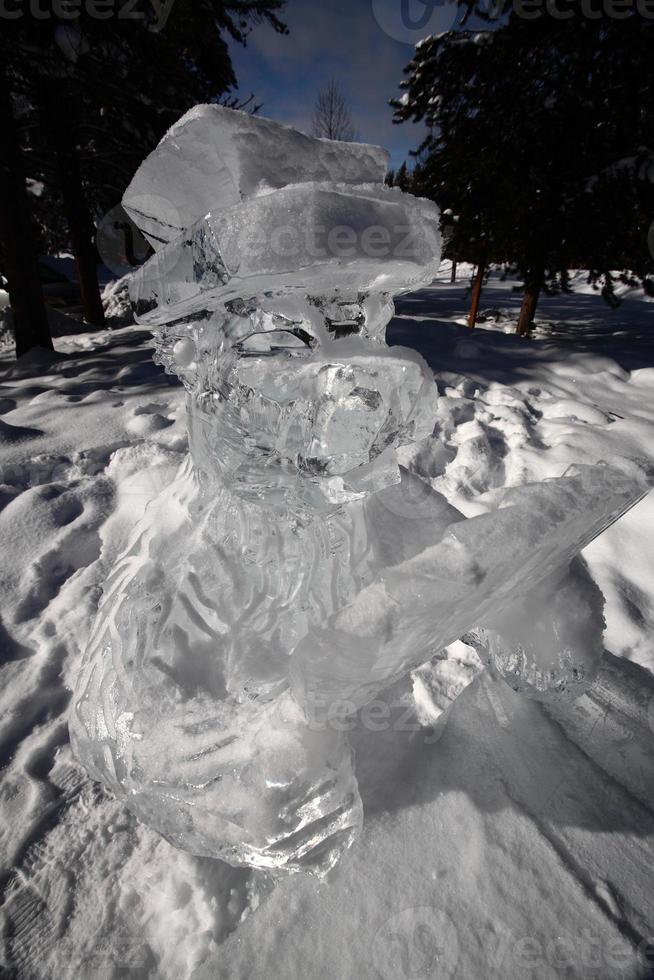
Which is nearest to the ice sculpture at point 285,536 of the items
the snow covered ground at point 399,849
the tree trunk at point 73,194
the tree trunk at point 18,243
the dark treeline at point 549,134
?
the snow covered ground at point 399,849

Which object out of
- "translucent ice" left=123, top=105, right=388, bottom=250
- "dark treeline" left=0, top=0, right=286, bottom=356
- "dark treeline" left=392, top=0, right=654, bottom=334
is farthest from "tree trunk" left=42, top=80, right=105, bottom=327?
"translucent ice" left=123, top=105, right=388, bottom=250

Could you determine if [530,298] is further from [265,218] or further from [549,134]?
[265,218]

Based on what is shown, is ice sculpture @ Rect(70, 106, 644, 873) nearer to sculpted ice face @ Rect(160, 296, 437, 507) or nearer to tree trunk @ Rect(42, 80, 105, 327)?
sculpted ice face @ Rect(160, 296, 437, 507)

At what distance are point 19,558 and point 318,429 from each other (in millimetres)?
1630

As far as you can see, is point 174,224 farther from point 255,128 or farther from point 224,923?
point 224,923

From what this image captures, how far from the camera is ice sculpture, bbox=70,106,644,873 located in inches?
24.8

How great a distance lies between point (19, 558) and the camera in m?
1.84

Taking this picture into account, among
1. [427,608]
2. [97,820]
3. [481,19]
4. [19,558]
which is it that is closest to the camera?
[427,608]

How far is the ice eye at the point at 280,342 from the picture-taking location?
2.52ft

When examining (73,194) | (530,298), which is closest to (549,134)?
(530,298)

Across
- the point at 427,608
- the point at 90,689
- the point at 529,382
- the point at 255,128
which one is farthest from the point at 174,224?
the point at 529,382

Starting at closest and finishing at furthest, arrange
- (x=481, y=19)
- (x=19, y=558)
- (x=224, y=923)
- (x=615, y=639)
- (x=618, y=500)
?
(x=618, y=500) < (x=224, y=923) < (x=615, y=639) < (x=19, y=558) < (x=481, y=19)

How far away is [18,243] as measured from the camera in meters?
4.43

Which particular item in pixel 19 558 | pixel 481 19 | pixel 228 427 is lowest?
pixel 19 558
